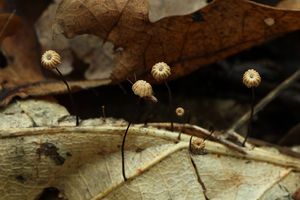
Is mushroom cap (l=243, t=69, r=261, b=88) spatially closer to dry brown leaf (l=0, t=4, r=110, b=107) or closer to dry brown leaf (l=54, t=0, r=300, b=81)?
dry brown leaf (l=54, t=0, r=300, b=81)

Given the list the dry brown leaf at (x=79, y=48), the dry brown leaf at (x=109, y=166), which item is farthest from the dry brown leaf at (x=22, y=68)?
the dry brown leaf at (x=109, y=166)

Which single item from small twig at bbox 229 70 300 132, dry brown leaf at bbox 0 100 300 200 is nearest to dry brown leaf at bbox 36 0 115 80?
dry brown leaf at bbox 0 100 300 200

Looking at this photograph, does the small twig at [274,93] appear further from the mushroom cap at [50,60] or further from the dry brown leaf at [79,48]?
the mushroom cap at [50,60]

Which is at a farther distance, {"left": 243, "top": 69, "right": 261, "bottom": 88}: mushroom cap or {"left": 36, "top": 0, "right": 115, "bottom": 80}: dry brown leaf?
Result: {"left": 36, "top": 0, "right": 115, "bottom": 80}: dry brown leaf

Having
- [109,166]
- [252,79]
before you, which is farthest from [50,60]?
[252,79]

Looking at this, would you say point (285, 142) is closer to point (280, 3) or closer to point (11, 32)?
point (280, 3)

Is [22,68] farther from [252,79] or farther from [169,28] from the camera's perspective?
[252,79]
